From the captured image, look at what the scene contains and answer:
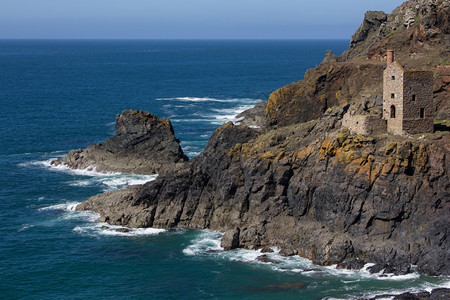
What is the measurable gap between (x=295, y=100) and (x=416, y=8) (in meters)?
29.9

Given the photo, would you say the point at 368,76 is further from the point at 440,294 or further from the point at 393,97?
the point at 440,294

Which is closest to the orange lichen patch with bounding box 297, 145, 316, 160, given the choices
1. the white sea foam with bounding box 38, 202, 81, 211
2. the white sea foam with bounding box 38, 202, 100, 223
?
the white sea foam with bounding box 38, 202, 100, 223

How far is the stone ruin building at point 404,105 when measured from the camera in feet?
219

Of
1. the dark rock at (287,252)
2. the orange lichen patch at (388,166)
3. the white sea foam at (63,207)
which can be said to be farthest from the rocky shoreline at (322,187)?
the white sea foam at (63,207)

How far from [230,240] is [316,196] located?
9.28 meters

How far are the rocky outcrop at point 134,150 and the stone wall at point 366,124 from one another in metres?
34.2

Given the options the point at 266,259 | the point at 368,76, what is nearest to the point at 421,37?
the point at 368,76

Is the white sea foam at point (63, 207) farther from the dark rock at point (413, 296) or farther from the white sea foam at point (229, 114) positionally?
the white sea foam at point (229, 114)

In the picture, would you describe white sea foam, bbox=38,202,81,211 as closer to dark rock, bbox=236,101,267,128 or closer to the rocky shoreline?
the rocky shoreline

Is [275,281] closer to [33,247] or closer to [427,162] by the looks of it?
[427,162]

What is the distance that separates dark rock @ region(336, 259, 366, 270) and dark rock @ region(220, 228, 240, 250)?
10747 millimetres

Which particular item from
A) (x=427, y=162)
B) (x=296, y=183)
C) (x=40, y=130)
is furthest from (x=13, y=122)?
(x=427, y=162)

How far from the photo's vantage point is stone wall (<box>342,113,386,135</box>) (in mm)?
67438

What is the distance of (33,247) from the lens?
6988cm
